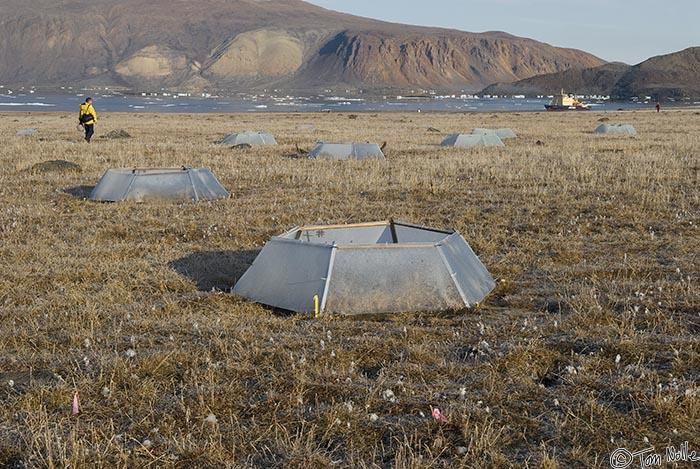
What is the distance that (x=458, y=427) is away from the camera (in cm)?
439

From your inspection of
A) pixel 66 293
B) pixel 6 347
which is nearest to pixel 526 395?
pixel 6 347

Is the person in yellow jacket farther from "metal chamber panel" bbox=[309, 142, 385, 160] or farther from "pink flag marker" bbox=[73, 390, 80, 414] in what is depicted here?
"pink flag marker" bbox=[73, 390, 80, 414]

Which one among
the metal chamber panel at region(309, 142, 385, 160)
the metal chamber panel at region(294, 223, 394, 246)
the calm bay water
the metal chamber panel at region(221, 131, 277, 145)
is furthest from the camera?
the calm bay water

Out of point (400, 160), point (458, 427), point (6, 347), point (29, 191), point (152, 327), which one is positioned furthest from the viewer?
point (400, 160)

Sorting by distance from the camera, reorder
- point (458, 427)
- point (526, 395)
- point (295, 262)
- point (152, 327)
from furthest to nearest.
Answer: point (295, 262), point (152, 327), point (526, 395), point (458, 427)

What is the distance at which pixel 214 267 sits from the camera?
27.2ft

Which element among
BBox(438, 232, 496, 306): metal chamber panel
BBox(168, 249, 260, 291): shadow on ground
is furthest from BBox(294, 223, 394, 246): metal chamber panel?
BBox(438, 232, 496, 306): metal chamber panel

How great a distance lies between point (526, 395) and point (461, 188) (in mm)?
10010

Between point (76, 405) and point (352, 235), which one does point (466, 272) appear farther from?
point (76, 405)

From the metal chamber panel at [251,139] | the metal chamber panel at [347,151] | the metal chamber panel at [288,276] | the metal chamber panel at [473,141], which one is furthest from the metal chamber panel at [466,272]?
the metal chamber panel at [251,139]

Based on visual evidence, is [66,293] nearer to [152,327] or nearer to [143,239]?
[152,327]

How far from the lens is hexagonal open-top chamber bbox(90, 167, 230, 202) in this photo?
506 inches

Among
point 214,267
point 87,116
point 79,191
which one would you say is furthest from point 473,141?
point 214,267

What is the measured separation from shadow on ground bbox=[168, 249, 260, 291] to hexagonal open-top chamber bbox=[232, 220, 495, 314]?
0.61m
